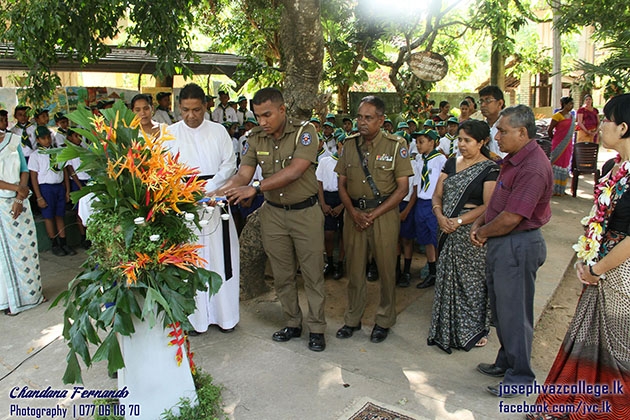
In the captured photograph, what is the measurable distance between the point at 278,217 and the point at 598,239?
2.28 metres

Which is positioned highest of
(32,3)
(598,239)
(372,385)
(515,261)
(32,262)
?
(32,3)

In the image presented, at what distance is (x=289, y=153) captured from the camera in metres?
3.92

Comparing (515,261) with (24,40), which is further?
(24,40)

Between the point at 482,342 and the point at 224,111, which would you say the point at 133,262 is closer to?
the point at 482,342

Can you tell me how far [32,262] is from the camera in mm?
Result: 4961

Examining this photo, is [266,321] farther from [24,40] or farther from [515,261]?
[24,40]

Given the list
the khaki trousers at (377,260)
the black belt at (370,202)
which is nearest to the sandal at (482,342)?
the khaki trousers at (377,260)

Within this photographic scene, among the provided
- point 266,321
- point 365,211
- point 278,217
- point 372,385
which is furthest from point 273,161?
point 372,385

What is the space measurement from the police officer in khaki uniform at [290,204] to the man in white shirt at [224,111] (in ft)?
24.6

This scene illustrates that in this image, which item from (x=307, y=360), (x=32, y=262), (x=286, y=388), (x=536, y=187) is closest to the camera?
(x=536, y=187)

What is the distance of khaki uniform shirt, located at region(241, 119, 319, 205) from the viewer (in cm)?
387

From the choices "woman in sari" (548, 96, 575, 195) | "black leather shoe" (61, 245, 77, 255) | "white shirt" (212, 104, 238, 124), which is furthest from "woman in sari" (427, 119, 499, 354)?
"white shirt" (212, 104, 238, 124)

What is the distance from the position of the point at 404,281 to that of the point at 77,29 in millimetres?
4644

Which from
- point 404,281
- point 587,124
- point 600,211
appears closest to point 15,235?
point 404,281
